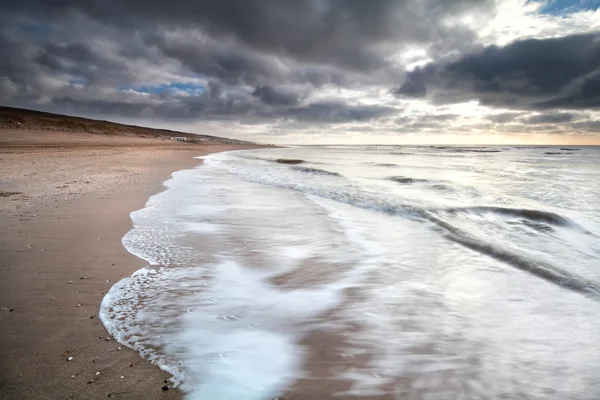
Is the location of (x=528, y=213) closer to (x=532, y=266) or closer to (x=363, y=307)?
(x=532, y=266)

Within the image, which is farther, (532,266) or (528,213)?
(528,213)

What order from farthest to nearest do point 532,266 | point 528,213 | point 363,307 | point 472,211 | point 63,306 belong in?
point 472,211 < point 528,213 < point 532,266 < point 363,307 < point 63,306

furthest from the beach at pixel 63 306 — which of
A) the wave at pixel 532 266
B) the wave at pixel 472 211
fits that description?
the wave at pixel 472 211

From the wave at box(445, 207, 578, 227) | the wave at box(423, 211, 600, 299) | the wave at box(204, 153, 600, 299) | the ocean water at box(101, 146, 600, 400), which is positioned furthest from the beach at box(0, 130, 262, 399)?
the wave at box(445, 207, 578, 227)

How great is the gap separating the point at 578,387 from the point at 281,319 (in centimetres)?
199

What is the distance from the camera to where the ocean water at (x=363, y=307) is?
2.16m

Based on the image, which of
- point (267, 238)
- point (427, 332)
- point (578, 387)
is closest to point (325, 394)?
point (427, 332)

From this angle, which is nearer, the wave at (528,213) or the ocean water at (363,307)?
the ocean water at (363,307)

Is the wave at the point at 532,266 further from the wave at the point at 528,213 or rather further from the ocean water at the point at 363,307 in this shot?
the wave at the point at 528,213

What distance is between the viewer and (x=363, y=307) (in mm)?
3135

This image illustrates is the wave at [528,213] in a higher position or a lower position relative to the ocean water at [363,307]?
higher

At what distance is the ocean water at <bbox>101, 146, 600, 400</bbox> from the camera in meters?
2.16

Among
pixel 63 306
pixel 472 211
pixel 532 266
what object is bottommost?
pixel 63 306

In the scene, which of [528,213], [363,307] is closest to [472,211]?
[528,213]
